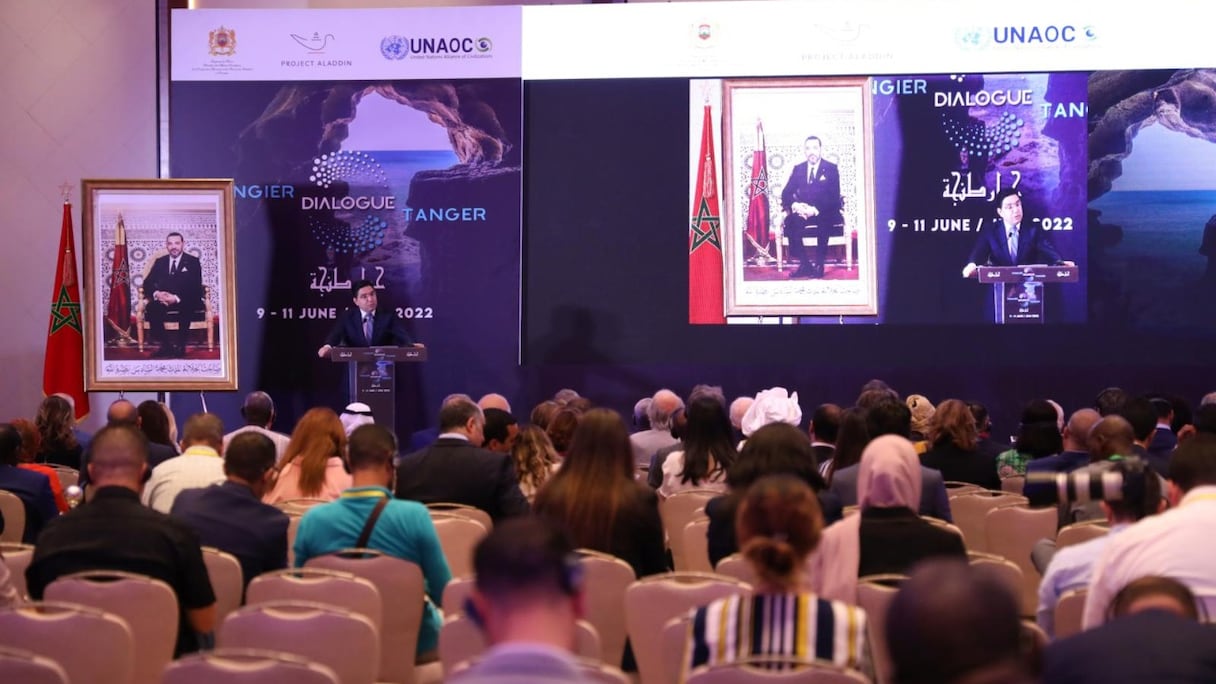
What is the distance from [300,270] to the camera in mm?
12531

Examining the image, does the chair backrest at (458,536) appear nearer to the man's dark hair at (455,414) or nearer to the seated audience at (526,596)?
the man's dark hair at (455,414)

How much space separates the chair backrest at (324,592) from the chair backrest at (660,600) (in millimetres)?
783

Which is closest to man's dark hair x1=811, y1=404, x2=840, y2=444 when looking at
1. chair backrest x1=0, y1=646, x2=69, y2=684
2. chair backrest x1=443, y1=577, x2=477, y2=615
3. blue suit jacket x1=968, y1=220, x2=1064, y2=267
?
chair backrest x1=443, y1=577, x2=477, y2=615

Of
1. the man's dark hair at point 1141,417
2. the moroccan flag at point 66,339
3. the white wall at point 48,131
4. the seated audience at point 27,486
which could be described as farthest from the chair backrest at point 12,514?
the white wall at point 48,131

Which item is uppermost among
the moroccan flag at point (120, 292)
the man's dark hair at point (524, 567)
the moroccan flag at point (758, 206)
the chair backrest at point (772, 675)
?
the moroccan flag at point (758, 206)

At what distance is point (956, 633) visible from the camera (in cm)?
196

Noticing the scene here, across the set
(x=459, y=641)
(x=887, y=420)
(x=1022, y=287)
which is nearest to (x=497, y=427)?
(x=887, y=420)

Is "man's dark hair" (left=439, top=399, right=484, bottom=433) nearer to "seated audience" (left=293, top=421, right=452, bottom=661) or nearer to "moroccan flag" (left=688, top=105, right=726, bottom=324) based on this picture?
"seated audience" (left=293, top=421, right=452, bottom=661)

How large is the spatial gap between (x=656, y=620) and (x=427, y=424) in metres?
8.56

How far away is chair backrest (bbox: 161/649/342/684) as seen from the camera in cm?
307

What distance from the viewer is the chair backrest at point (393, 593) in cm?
440

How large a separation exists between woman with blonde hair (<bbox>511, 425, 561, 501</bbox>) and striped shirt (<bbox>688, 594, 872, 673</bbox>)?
3350 mm

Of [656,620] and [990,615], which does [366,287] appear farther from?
[990,615]

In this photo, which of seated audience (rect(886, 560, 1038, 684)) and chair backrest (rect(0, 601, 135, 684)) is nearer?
seated audience (rect(886, 560, 1038, 684))
